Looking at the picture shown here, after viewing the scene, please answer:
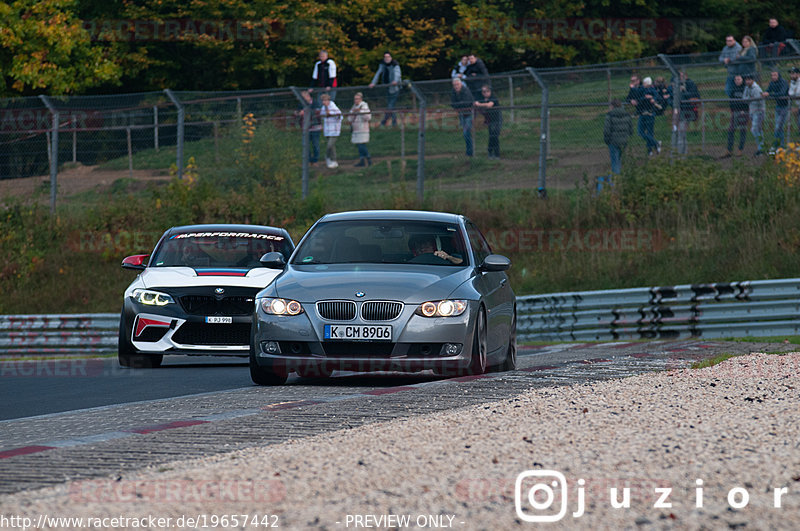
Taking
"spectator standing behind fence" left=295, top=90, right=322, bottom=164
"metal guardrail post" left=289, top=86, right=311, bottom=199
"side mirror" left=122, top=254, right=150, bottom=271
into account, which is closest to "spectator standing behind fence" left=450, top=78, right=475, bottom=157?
"spectator standing behind fence" left=295, top=90, right=322, bottom=164

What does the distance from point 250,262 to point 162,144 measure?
14.6 meters

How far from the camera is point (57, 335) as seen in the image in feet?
77.5

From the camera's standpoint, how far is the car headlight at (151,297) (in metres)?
14.8

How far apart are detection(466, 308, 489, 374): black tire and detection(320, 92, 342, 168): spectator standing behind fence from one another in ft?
56.1

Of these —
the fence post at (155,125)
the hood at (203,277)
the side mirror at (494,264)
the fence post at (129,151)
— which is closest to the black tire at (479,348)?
the side mirror at (494,264)

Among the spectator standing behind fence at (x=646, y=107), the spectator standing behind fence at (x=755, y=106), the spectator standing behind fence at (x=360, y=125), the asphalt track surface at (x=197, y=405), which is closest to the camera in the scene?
the asphalt track surface at (x=197, y=405)

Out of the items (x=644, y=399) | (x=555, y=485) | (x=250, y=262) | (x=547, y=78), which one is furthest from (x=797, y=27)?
(x=555, y=485)

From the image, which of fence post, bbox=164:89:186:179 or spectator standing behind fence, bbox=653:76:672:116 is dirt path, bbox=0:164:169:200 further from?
spectator standing behind fence, bbox=653:76:672:116

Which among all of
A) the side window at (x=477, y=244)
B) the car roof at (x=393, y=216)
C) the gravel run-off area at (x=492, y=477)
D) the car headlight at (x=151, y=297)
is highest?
the gravel run-off area at (x=492, y=477)

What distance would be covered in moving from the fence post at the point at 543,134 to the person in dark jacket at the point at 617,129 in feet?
3.90

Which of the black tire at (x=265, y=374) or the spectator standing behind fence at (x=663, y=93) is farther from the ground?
the spectator standing behind fence at (x=663, y=93)

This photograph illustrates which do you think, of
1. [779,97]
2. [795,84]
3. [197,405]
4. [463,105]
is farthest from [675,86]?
[197,405]

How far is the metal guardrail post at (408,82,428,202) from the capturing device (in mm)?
27203

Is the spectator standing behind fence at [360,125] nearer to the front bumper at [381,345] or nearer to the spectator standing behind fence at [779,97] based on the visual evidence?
the spectator standing behind fence at [779,97]
